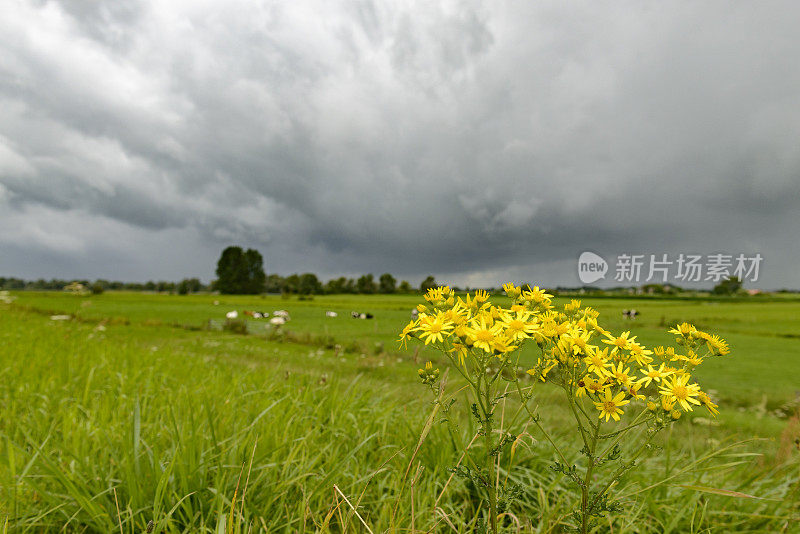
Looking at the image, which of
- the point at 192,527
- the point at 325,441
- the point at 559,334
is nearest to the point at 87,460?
the point at 192,527

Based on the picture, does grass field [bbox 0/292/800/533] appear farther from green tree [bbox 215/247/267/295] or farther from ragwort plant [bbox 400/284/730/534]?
green tree [bbox 215/247/267/295]

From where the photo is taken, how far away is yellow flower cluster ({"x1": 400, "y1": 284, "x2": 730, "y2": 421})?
62.4 inches

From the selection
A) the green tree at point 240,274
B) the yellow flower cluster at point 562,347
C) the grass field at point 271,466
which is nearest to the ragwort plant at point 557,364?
the yellow flower cluster at point 562,347

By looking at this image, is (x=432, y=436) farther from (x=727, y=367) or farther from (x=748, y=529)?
(x=727, y=367)

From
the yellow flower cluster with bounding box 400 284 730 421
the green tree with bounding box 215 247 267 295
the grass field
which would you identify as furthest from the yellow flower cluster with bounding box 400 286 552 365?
the green tree with bounding box 215 247 267 295

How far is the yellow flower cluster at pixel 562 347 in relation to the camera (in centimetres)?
158

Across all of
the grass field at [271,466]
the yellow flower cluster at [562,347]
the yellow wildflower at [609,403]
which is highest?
the yellow flower cluster at [562,347]

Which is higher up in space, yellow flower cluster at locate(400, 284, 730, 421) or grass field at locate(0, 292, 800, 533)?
yellow flower cluster at locate(400, 284, 730, 421)

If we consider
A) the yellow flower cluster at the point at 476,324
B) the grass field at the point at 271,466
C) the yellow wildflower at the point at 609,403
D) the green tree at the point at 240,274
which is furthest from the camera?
the green tree at the point at 240,274

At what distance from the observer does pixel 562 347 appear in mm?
1669

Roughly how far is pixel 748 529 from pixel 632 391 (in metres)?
3.06

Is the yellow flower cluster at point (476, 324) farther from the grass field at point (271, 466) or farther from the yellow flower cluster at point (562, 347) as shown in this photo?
the grass field at point (271, 466)

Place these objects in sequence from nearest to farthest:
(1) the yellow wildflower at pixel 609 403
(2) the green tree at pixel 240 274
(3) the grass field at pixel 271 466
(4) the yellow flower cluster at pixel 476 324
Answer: (4) the yellow flower cluster at pixel 476 324 < (1) the yellow wildflower at pixel 609 403 < (3) the grass field at pixel 271 466 < (2) the green tree at pixel 240 274

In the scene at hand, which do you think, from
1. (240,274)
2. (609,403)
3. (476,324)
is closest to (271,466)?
(476,324)
